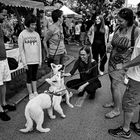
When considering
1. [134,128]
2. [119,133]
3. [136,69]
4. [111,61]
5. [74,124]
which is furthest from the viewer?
[111,61]

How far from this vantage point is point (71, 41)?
1496 cm

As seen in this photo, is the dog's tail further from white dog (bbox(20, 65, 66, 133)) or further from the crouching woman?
the crouching woman

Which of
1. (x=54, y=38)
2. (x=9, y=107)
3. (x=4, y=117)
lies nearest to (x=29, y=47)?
(x=54, y=38)

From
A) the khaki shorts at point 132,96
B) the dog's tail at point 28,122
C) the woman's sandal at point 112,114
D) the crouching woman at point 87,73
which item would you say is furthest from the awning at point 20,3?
the khaki shorts at point 132,96

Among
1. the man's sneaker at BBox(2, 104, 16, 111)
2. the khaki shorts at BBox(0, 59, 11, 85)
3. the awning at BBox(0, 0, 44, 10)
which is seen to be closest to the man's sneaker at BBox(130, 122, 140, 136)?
the man's sneaker at BBox(2, 104, 16, 111)

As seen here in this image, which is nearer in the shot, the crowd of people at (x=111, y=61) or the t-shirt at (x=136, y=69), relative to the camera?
the t-shirt at (x=136, y=69)

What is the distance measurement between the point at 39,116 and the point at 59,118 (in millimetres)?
740

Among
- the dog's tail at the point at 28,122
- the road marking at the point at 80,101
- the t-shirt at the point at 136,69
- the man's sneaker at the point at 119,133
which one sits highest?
the t-shirt at the point at 136,69

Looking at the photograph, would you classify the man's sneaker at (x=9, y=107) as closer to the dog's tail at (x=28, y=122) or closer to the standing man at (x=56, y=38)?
the dog's tail at (x=28, y=122)

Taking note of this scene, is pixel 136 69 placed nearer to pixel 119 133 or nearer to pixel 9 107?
pixel 119 133

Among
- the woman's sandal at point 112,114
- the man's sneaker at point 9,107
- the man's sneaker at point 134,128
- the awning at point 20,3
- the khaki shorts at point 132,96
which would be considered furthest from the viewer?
the awning at point 20,3

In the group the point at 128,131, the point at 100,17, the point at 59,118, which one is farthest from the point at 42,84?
the point at 128,131

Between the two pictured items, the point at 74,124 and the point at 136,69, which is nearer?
the point at 136,69

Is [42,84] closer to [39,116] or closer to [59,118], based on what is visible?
[59,118]
